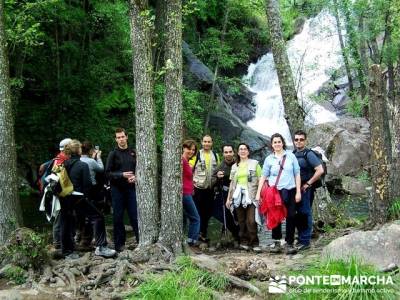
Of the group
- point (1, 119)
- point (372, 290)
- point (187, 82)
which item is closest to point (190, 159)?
point (1, 119)

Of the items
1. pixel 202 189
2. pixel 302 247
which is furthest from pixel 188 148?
pixel 302 247

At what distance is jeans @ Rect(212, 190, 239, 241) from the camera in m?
8.82

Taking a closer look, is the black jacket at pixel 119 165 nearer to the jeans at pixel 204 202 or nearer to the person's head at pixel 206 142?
the person's head at pixel 206 142

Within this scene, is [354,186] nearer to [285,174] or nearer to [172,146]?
[285,174]

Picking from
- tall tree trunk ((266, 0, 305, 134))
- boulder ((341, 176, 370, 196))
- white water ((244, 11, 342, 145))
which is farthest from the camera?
white water ((244, 11, 342, 145))

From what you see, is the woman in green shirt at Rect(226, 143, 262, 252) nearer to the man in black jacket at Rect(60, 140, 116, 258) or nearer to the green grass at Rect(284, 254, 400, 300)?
the man in black jacket at Rect(60, 140, 116, 258)

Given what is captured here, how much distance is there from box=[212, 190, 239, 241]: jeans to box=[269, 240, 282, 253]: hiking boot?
849mm

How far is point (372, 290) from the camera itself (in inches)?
188

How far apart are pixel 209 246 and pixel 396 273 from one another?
3936 mm

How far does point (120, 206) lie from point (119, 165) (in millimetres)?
677

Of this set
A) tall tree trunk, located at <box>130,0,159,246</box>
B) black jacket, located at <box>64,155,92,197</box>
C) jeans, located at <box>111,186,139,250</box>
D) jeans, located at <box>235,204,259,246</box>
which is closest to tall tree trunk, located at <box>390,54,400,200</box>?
jeans, located at <box>235,204,259,246</box>

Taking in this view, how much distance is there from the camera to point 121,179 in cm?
766

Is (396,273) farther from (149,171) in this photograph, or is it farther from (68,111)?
(68,111)

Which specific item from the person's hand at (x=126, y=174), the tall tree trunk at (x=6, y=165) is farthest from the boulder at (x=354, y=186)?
the tall tree trunk at (x=6, y=165)
